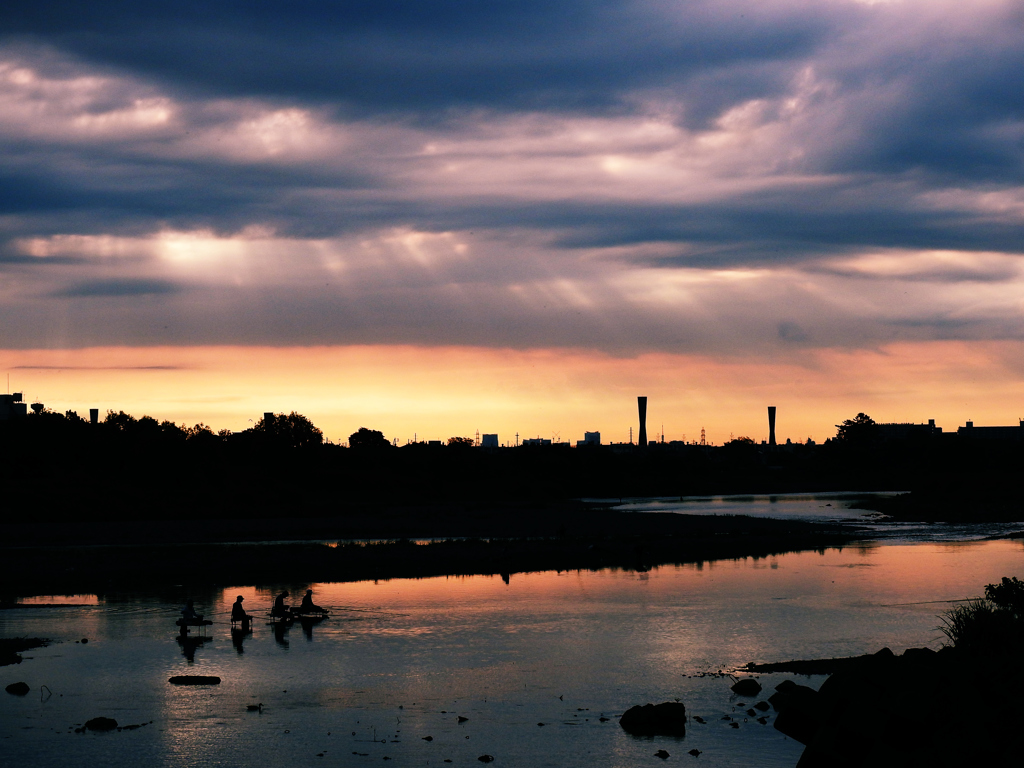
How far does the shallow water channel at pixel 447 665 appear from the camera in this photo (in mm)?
25406

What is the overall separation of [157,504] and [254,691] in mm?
95083

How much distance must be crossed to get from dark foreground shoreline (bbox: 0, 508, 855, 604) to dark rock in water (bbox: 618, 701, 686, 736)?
34.7 m

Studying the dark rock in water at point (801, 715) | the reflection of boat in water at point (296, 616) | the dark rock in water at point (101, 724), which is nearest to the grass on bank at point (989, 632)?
the dark rock in water at point (801, 715)

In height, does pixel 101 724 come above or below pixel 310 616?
below

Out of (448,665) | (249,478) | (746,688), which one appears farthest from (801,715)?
(249,478)

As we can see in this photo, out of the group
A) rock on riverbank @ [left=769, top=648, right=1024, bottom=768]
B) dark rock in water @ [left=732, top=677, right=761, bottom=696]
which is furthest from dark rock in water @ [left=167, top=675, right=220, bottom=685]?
rock on riverbank @ [left=769, top=648, right=1024, bottom=768]

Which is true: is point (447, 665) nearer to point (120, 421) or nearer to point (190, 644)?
point (190, 644)

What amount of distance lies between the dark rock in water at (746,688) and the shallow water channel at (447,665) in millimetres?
295

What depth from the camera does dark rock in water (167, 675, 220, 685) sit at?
32094 mm

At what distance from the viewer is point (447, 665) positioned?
114 feet

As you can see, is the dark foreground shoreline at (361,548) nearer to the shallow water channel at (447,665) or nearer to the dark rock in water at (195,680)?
the shallow water channel at (447,665)

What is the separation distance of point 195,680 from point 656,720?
48.7 feet

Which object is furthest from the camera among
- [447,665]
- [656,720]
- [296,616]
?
[296,616]

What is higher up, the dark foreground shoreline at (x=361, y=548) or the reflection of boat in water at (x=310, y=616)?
the dark foreground shoreline at (x=361, y=548)
